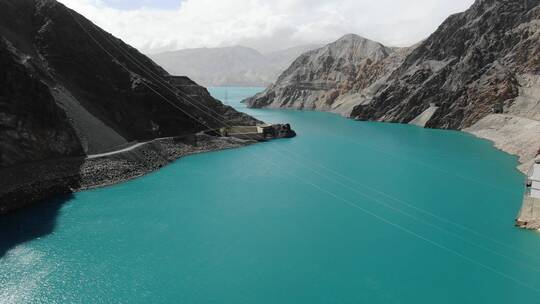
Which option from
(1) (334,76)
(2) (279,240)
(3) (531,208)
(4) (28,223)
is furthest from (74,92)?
(1) (334,76)

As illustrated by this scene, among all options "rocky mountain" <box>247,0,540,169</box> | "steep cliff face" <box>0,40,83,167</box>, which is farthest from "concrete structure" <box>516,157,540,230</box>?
"steep cliff face" <box>0,40,83,167</box>

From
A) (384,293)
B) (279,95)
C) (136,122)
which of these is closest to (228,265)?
(384,293)

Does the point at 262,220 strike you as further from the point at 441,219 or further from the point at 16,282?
the point at 16,282

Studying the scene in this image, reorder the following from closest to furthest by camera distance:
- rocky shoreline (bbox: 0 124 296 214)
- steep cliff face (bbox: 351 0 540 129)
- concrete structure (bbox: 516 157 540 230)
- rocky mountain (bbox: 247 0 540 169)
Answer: concrete structure (bbox: 516 157 540 230), rocky shoreline (bbox: 0 124 296 214), rocky mountain (bbox: 247 0 540 169), steep cliff face (bbox: 351 0 540 129)

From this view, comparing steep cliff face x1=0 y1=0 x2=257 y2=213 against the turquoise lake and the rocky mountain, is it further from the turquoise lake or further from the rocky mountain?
the rocky mountain

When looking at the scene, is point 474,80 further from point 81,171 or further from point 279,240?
point 81,171

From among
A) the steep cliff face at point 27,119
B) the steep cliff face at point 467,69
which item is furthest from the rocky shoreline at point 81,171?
the steep cliff face at point 467,69
